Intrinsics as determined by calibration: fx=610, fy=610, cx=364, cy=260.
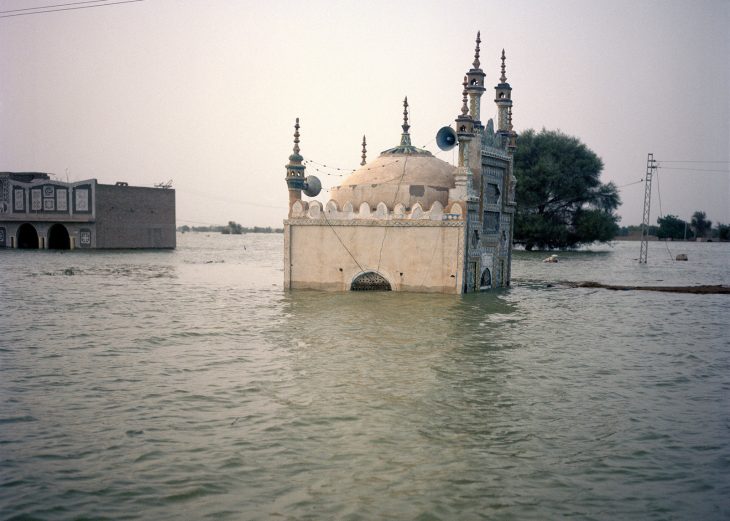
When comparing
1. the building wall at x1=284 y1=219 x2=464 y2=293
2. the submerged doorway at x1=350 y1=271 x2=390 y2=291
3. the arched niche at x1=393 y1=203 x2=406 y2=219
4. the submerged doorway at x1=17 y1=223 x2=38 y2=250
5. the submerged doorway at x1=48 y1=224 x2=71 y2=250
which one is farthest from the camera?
the submerged doorway at x1=17 y1=223 x2=38 y2=250

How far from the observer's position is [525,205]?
57.9 metres

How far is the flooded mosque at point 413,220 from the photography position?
21.0 m

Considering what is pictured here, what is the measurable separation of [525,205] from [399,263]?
39.4 metres

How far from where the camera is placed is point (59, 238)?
55219mm

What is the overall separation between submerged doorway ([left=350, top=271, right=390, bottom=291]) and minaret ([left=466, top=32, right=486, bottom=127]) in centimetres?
646

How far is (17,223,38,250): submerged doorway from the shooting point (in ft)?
178

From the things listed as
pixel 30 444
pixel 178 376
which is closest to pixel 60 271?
pixel 178 376

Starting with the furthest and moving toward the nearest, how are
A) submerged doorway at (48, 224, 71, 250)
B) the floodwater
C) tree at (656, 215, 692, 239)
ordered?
tree at (656, 215, 692, 239)
submerged doorway at (48, 224, 71, 250)
the floodwater

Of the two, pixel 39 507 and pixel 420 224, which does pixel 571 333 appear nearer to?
pixel 420 224

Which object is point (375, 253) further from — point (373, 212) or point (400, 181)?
point (400, 181)

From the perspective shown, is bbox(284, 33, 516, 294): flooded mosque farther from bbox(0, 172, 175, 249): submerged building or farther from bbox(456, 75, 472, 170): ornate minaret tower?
bbox(0, 172, 175, 249): submerged building

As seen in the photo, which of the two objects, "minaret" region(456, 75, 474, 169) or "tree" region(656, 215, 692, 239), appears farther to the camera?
"tree" region(656, 215, 692, 239)

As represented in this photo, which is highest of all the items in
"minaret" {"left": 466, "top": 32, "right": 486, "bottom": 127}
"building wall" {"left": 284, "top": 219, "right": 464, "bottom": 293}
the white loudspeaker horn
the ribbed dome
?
"minaret" {"left": 466, "top": 32, "right": 486, "bottom": 127}

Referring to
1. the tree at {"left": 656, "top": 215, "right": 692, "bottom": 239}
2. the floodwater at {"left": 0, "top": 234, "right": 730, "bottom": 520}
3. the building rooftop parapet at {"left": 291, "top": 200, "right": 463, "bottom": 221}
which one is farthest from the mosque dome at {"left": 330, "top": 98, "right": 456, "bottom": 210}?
the tree at {"left": 656, "top": 215, "right": 692, "bottom": 239}
